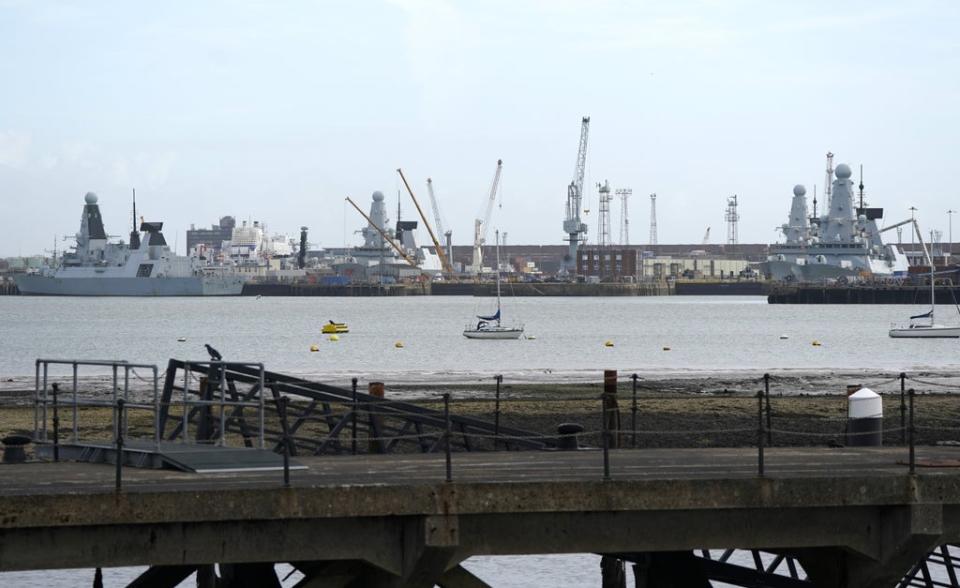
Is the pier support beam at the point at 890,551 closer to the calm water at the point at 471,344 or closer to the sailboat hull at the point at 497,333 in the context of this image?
the calm water at the point at 471,344

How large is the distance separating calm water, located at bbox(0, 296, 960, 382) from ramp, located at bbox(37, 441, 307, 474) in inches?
1536

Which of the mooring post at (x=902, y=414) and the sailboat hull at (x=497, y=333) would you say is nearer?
the mooring post at (x=902, y=414)

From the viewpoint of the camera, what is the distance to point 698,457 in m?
16.7

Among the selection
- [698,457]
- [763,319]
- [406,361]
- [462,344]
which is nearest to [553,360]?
[406,361]

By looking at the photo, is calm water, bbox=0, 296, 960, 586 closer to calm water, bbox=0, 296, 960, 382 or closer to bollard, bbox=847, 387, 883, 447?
calm water, bbox=0, 296, 960, 382

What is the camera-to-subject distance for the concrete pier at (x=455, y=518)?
1253cm

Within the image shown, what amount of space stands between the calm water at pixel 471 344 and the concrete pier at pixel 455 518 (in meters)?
41.6

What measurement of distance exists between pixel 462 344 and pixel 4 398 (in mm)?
62004

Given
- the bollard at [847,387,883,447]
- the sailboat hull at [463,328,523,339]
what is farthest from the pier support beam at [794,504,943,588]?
the sailboat hull at [463,328,523,339]

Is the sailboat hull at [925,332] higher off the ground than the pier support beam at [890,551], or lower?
A: lower

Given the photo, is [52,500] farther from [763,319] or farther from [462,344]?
[763,319]

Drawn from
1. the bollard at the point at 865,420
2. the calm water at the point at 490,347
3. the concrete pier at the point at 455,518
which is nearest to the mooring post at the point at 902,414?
the bollard at the point at 865,420

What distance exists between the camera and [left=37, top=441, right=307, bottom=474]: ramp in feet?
49.4

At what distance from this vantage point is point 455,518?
42.8ft
